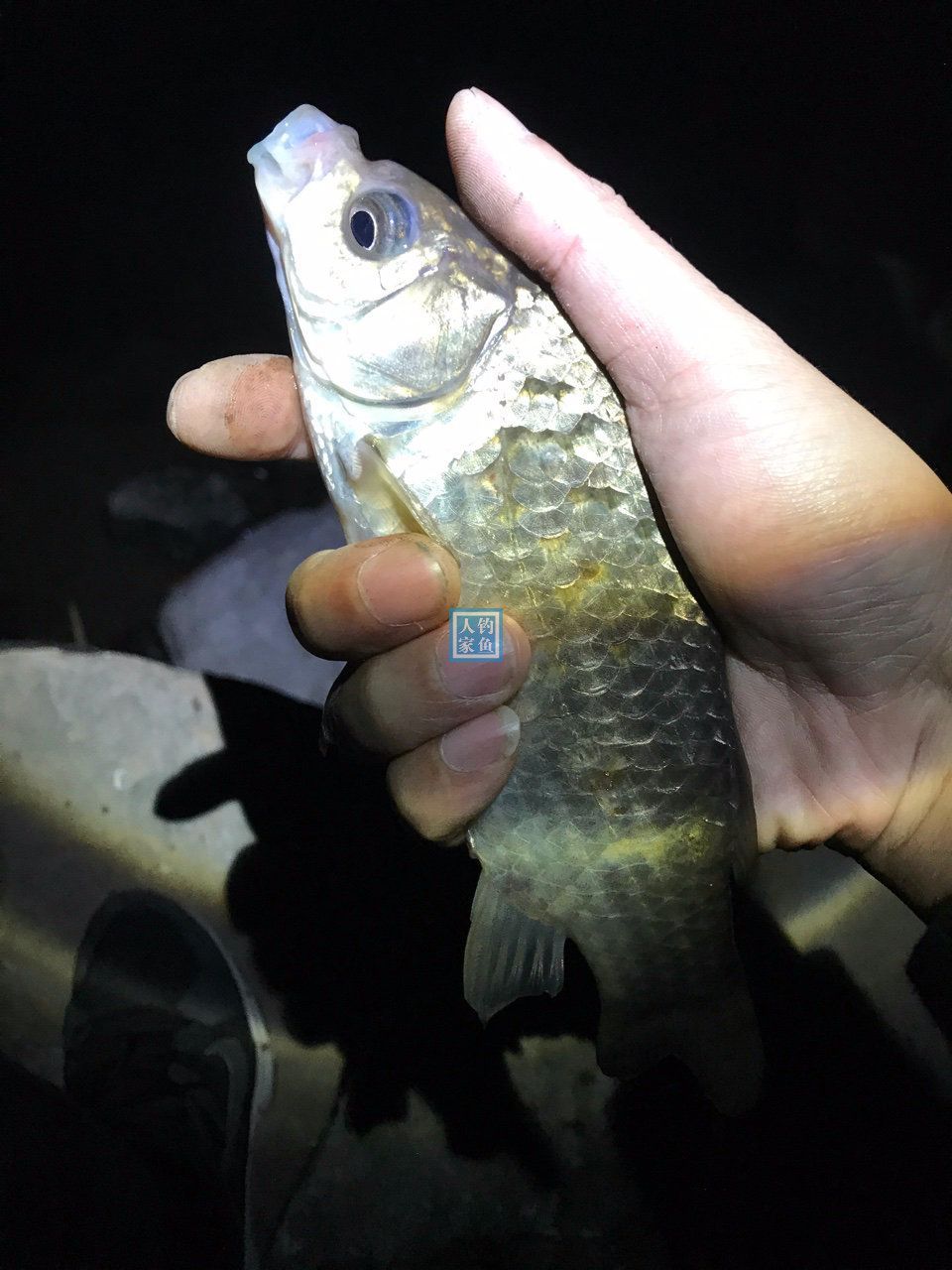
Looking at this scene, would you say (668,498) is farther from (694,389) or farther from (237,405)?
(237,405)

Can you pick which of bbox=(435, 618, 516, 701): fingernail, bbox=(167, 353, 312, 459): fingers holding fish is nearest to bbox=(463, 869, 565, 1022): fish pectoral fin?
bbox=(435, 618, 516, 701): fingernail

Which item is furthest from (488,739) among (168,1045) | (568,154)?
(568,154)

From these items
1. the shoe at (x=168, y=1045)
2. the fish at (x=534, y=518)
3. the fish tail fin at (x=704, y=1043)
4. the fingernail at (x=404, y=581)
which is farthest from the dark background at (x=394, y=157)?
the fish tail fin at (x=704, y=1043)

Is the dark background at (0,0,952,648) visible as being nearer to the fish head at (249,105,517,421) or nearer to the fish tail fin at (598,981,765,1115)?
the fish head at (249,105,517,421)

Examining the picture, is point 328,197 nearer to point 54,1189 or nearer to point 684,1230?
point 54,1189

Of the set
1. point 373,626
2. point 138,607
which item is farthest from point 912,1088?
point 138,607
